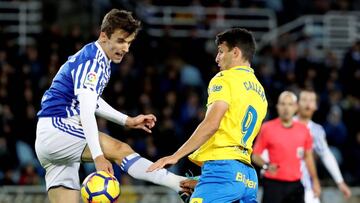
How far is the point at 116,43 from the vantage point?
805 cm

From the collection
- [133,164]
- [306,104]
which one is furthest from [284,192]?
[133,164]

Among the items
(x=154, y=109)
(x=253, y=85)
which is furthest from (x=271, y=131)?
(x=154, y=109)

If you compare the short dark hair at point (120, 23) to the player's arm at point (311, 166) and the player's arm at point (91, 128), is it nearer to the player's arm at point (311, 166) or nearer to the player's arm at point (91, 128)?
the player's arm at point (91, 128)

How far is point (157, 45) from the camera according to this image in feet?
56.0

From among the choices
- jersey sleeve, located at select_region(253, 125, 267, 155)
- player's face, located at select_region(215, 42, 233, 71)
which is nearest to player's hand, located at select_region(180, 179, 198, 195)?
player's face, located at select_region(215, 42, 233, 71)

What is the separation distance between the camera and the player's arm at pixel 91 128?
7.60 meters

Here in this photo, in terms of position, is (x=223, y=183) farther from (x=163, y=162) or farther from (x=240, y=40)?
(x=240, y=40)

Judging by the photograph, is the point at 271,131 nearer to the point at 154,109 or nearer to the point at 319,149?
the point at 319,149

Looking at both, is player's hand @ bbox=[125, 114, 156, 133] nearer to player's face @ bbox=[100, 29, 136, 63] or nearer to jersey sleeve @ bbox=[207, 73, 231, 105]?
player's face @ bbox=[100, 29, 136, 63]

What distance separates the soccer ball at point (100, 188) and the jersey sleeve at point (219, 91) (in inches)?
40.3

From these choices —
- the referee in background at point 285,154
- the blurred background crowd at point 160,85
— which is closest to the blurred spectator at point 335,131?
the blurred background crowd at point 160,85

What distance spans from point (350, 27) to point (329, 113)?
4.16 metres

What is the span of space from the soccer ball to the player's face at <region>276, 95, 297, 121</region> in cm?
351

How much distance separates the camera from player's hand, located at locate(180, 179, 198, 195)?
789cm
